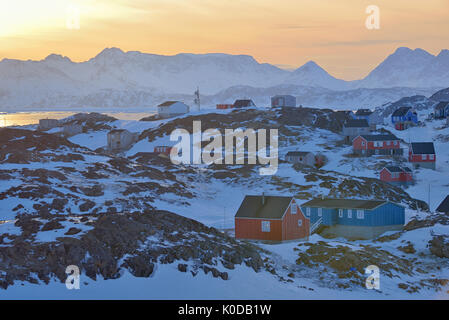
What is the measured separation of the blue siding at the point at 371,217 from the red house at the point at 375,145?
5182 cm

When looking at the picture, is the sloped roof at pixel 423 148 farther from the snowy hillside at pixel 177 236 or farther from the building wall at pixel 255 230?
the building wall at pixel 255 230

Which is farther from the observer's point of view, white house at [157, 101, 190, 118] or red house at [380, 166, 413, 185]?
white house at [157, 101, 190, 118]

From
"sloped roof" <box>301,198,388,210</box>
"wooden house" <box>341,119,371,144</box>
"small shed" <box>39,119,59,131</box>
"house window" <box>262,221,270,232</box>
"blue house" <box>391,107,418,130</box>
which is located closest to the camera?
"house window" <box>262,221,270,232</box>

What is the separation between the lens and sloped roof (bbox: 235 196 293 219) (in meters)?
51.6

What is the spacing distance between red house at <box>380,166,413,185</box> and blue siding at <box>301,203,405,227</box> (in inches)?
1429

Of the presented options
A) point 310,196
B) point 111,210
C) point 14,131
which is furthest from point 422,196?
point 14,131

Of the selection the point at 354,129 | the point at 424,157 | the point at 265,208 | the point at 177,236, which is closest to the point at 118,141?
the point at 354,129

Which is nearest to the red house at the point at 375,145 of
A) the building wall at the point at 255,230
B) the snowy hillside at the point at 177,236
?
the snowy hillside at the point at 177,236

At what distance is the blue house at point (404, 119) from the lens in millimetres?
151750

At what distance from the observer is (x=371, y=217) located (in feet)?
193

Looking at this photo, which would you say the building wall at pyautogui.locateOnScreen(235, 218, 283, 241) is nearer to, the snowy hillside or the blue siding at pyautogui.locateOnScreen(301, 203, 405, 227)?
the snowy hillside

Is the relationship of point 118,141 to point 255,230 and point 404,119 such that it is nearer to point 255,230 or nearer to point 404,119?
point 404,119

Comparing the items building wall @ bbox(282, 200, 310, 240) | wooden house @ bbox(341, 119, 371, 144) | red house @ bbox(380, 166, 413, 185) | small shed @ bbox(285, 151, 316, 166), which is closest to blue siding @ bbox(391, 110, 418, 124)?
wooden house @ bbox(341, 119, 371, 144)

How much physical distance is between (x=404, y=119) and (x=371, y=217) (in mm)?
103216
